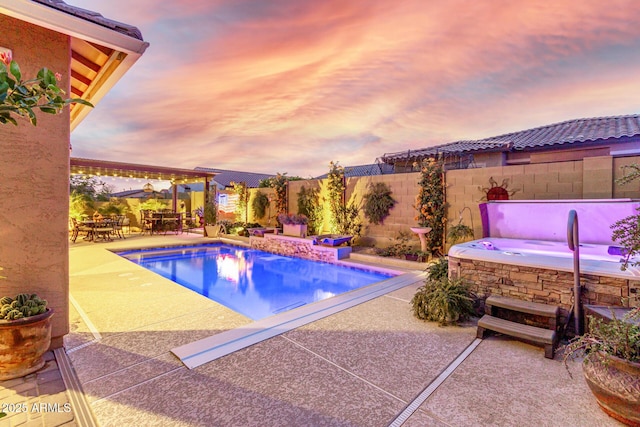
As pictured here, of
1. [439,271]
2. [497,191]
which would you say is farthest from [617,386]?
[497,191]

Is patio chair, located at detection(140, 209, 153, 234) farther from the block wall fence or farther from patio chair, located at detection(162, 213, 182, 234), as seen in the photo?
the block wall fence

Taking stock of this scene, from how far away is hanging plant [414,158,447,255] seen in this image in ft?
24.7

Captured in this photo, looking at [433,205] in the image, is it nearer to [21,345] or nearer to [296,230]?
[296,230]

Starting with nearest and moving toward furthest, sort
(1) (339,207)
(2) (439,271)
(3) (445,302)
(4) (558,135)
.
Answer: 1. (3) (445,302)
2. (2) (439,271)
3. (4) (558,135)
4. (1) (339,207)

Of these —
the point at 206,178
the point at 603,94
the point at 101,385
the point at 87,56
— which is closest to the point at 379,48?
the point at 87,56

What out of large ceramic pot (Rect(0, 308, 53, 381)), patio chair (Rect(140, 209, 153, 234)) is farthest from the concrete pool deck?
patio chair (Rect(140, 209, 153, 234))

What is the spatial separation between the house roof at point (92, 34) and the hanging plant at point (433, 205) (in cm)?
673

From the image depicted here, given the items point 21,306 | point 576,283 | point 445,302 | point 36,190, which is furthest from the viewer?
point 445,302

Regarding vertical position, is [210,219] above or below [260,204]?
below

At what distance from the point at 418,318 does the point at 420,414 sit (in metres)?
1.90

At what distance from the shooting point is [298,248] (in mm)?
9570

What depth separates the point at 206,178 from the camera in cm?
1459

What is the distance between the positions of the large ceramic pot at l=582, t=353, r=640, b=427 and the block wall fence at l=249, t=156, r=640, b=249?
484 cm

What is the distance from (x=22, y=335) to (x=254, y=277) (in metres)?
5.17
